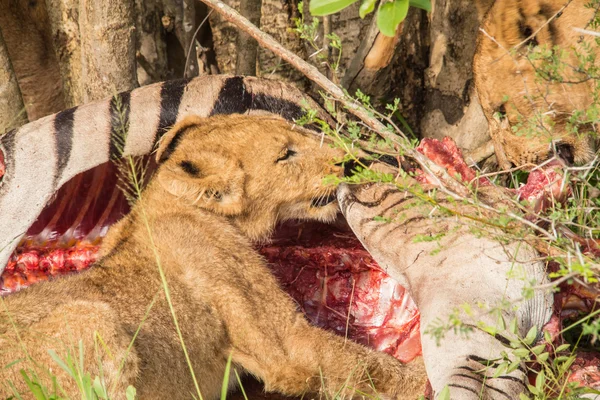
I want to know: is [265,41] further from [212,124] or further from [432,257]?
[432,257]

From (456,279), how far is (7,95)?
296 cm

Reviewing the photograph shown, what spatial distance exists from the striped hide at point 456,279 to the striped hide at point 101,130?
720mm

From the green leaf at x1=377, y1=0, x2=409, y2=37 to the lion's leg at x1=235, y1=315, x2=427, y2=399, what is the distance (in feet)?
4.56

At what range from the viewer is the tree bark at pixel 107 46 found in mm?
4656

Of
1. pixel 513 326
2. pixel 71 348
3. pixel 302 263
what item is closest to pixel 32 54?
pixel 302 263

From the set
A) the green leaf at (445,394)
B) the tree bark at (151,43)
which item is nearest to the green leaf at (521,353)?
the green leaf at (445,394)

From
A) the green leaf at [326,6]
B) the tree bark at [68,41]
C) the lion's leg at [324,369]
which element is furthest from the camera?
the tree bark at [68,41]

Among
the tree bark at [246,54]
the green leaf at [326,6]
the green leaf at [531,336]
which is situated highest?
the green leaf at [326,6]

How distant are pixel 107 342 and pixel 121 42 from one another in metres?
2.06

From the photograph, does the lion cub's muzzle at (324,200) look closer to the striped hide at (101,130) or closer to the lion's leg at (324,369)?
the striped hide at (101,130)

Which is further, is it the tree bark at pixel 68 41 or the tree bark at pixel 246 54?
the tree bark at pixel 246 54

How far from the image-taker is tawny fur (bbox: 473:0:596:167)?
3.92 m

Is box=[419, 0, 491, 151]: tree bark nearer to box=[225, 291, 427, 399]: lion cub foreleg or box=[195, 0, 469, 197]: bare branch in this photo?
box=[195, 0, 469, 197]: bare branch

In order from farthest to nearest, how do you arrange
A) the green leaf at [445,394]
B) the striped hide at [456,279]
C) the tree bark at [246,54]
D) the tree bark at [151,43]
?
the tree bark at [151,43]
the tree bark at [246,54]
the striped hide at [456,279]
the green leaf at [445,394]
